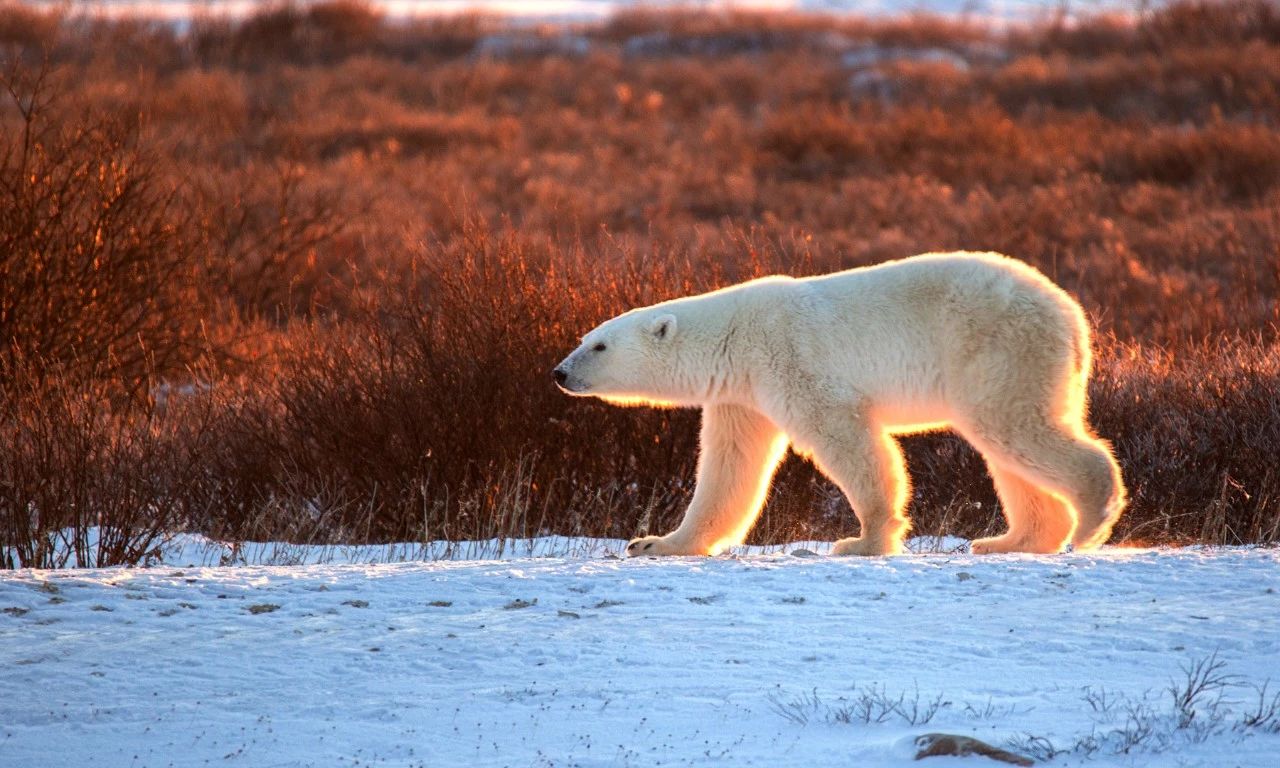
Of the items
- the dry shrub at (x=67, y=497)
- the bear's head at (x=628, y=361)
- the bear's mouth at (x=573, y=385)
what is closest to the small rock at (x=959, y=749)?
the bear's head at (x=628, y=361)

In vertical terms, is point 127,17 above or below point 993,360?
above

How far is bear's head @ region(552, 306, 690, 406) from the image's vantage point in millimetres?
6117

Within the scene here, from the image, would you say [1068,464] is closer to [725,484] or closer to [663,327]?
[725,484]

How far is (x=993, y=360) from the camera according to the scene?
18.1 ft

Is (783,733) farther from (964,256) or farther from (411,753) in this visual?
(964,256)

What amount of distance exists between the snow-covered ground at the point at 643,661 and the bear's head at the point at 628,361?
52.0 inches

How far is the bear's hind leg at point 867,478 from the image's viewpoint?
556 centimetres

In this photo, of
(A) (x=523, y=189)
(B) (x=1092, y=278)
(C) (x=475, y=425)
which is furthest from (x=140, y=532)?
(A) (x=523, y=189)

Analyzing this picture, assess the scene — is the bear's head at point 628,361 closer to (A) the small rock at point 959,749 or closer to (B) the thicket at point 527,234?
(B) the thicket at point 527,234

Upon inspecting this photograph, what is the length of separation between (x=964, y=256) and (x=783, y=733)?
2898 mm

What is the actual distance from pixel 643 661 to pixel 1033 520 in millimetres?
2638

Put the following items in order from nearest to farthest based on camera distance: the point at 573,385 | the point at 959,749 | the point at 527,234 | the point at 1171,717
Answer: the point at 959,749 < the point at 1171,717 < the point at 573,385 < the point at 527,234

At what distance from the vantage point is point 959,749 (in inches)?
128

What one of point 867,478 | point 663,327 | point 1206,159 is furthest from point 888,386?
point 1206,159
